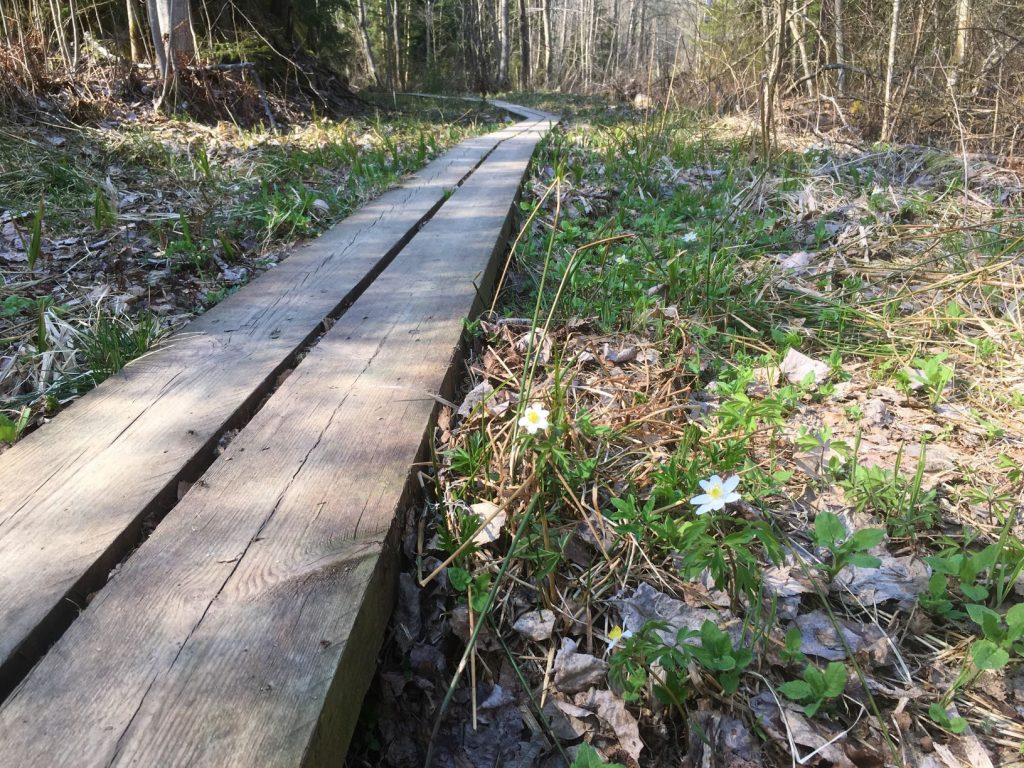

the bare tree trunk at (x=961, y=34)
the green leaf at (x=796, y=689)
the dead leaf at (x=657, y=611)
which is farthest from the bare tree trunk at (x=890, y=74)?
the green leaf at (x=796, y=689)

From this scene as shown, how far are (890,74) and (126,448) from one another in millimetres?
7031

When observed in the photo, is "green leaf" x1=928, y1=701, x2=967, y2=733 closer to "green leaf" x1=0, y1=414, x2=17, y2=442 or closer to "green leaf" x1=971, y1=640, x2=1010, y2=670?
"green leaf" x1=971, y1=640, x2=1010, y2=670

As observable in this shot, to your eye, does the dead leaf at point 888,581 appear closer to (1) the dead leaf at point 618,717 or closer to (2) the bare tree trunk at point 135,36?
(1) the dead leaf at point 618,717

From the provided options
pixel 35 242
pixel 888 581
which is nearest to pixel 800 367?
pixel 888 581

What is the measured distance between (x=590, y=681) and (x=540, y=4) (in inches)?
1594

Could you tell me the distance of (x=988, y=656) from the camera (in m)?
1.11

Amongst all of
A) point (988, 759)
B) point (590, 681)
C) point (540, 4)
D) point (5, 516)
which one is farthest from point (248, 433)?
point (540, 4)

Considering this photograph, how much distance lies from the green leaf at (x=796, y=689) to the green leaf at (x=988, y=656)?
0.30 meters

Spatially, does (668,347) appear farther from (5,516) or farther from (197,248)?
(197,248)

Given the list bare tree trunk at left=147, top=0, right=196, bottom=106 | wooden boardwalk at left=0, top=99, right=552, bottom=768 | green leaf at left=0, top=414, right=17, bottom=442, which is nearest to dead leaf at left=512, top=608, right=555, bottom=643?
wooden boardwalk at left=0, top=99, right=552, bottom=768

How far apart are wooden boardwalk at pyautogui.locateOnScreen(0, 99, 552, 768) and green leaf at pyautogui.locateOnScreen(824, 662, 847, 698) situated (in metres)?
0.84

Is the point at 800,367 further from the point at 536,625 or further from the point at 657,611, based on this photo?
the point at 536,625

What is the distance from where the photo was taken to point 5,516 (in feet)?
4.40

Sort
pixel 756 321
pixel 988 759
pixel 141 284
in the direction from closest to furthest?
pixel 988 759 → pixel 756 321 → pixel 141 284
